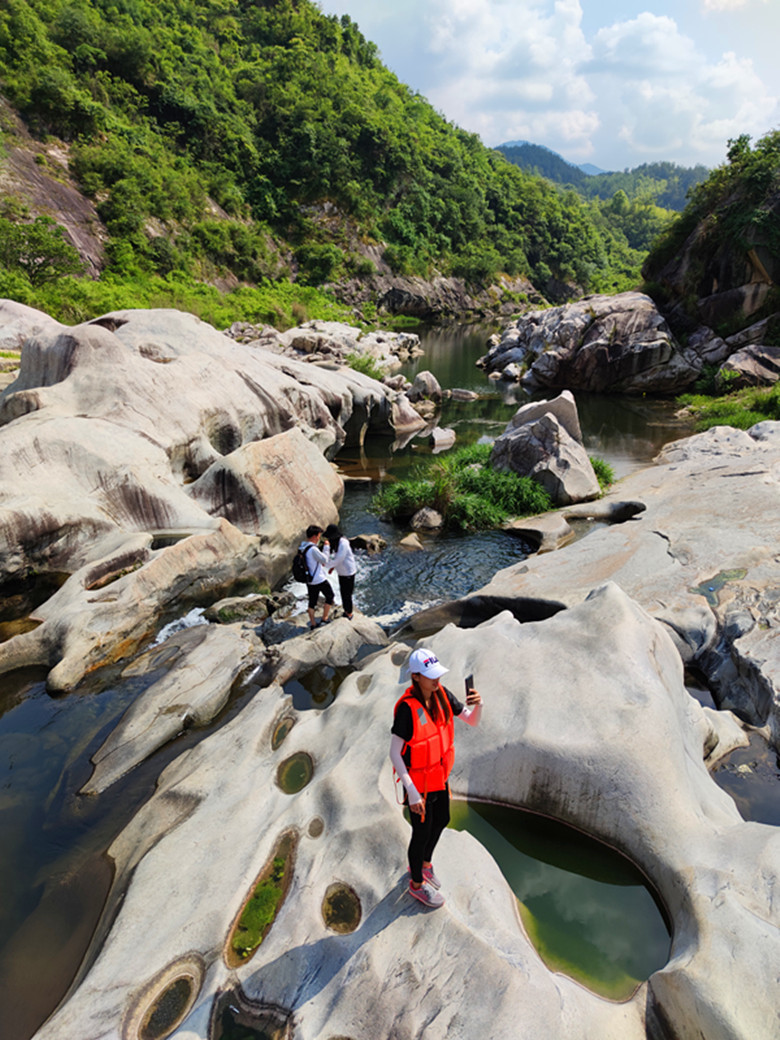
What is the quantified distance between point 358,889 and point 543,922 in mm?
1635

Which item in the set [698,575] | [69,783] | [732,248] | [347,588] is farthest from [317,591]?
[732,248]

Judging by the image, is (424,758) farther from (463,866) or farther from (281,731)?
(281,731)

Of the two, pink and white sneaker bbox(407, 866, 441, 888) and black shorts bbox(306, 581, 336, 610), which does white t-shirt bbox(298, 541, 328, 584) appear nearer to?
black shorts bbox(306, 581, 336, 610)

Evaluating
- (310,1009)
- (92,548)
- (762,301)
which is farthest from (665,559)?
(762,301)

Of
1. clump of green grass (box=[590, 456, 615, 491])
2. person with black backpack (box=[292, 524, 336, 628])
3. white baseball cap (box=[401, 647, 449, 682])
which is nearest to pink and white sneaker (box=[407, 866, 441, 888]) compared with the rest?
white baseball cap (box=[401, 647, 449, 682])

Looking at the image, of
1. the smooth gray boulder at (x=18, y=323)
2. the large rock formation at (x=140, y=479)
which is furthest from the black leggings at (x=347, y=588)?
the smooth gray boulder at (x=18, y=323)

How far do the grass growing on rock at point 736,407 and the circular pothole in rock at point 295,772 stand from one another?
23.6 m

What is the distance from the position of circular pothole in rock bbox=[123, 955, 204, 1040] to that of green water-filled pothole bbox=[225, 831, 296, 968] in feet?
0.99

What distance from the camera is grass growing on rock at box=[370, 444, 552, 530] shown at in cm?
1605

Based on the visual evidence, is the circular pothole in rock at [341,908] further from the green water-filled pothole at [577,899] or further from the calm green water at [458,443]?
the calm green water at [458,443]

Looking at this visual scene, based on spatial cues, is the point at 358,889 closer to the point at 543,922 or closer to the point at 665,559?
the point at 543,922

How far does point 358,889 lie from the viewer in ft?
15.6

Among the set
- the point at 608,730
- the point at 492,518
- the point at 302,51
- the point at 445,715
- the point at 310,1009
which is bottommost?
the point at 492,518

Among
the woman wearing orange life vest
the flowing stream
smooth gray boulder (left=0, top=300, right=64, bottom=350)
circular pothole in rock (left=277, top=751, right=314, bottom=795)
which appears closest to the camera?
the woman wearing orange life vest
